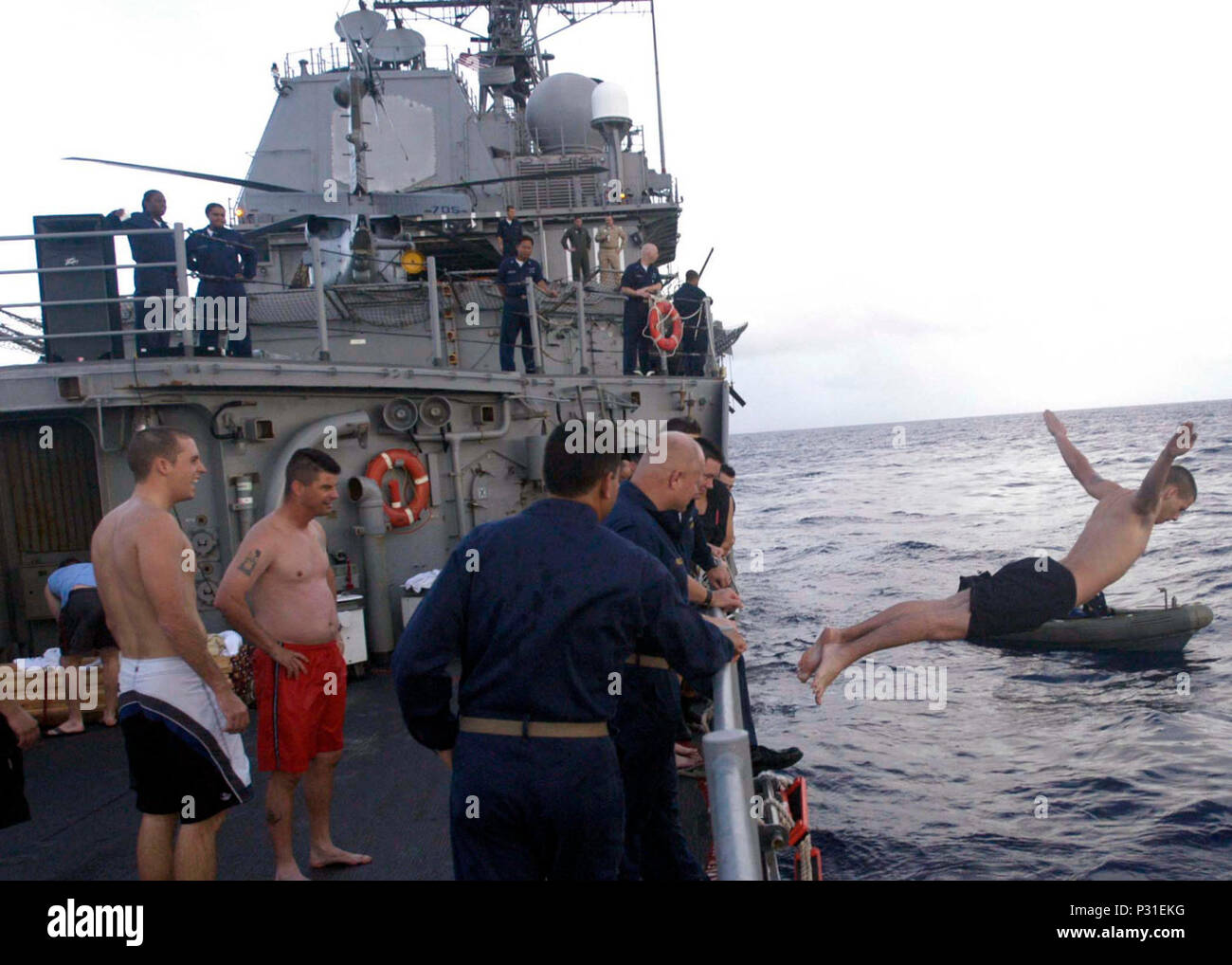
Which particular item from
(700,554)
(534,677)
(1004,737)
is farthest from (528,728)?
(1004,737)

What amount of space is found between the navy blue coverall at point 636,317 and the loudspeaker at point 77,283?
18.8 feet

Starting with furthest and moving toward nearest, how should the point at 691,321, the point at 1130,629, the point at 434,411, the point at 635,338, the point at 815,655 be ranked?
the point at 1130,629 < the point at 691,321 < the point at 635,338 < the point at 434,411 < the point at 815,655

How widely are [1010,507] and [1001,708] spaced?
103 feet

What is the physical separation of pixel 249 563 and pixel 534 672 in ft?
6.75

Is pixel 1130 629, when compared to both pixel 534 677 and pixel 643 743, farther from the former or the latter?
pixel 534 677

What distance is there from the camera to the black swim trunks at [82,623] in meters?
6.77

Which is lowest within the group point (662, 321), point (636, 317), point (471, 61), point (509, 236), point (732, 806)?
point (732, 806)

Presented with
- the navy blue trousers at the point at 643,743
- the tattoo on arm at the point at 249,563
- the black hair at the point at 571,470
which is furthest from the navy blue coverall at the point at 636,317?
the black hair at the point at 571,470

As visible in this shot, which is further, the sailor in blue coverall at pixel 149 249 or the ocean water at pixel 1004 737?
the ocean water at pixel 1004 737

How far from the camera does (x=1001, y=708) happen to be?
13430mm

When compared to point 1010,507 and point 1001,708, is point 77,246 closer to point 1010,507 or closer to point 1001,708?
point 1001,708

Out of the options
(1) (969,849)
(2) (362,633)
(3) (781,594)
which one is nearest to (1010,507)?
(3) (781,594)

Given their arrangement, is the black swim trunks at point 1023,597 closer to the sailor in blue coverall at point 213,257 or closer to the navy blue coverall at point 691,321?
the sailor in blue coverall at point 213,257

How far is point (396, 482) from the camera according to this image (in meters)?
8.87
